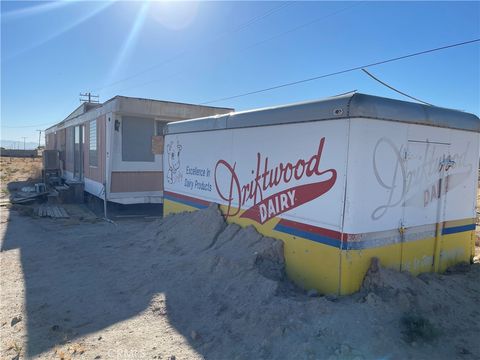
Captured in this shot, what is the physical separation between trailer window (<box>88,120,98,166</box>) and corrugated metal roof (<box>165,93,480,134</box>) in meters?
8.30

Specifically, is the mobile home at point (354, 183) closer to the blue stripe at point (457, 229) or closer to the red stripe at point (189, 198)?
the blue stripe at point (457, 229)

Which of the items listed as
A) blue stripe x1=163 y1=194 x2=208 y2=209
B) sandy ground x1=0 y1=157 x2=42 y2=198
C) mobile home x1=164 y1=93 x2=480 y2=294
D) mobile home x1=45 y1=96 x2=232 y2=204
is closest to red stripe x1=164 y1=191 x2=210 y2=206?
blue stripe x1=163 y1=194 x2=208 y2=209

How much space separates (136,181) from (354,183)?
8.87m

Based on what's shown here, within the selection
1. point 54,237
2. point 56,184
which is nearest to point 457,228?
point 54,237

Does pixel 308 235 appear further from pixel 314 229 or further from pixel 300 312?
pixel 300 312

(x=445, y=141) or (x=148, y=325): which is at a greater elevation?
(x=445, y=141)

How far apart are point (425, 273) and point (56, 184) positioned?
17.1m

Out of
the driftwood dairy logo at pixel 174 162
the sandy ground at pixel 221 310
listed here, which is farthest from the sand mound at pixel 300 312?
the driftwood dairy logo at pixel 174 162

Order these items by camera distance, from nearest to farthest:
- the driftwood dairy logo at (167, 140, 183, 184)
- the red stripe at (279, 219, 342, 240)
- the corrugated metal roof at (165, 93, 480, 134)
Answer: the corrugated metal roof at (165, 93, 480, 134)
the red stripe at (279, 219, 342, 240)
the driftwood dairy logo at (167, 140, 183, 184)

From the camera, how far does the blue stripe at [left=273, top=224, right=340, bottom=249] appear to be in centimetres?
425

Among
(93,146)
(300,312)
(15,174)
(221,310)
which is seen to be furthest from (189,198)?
(15,174)

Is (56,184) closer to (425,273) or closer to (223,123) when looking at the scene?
(223,123)

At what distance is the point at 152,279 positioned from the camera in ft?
17.6

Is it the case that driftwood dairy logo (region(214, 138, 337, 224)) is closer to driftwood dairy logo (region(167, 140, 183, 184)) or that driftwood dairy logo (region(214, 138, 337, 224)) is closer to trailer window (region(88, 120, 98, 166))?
driftwood dairy logo (region(167, 140, 183, 184))
